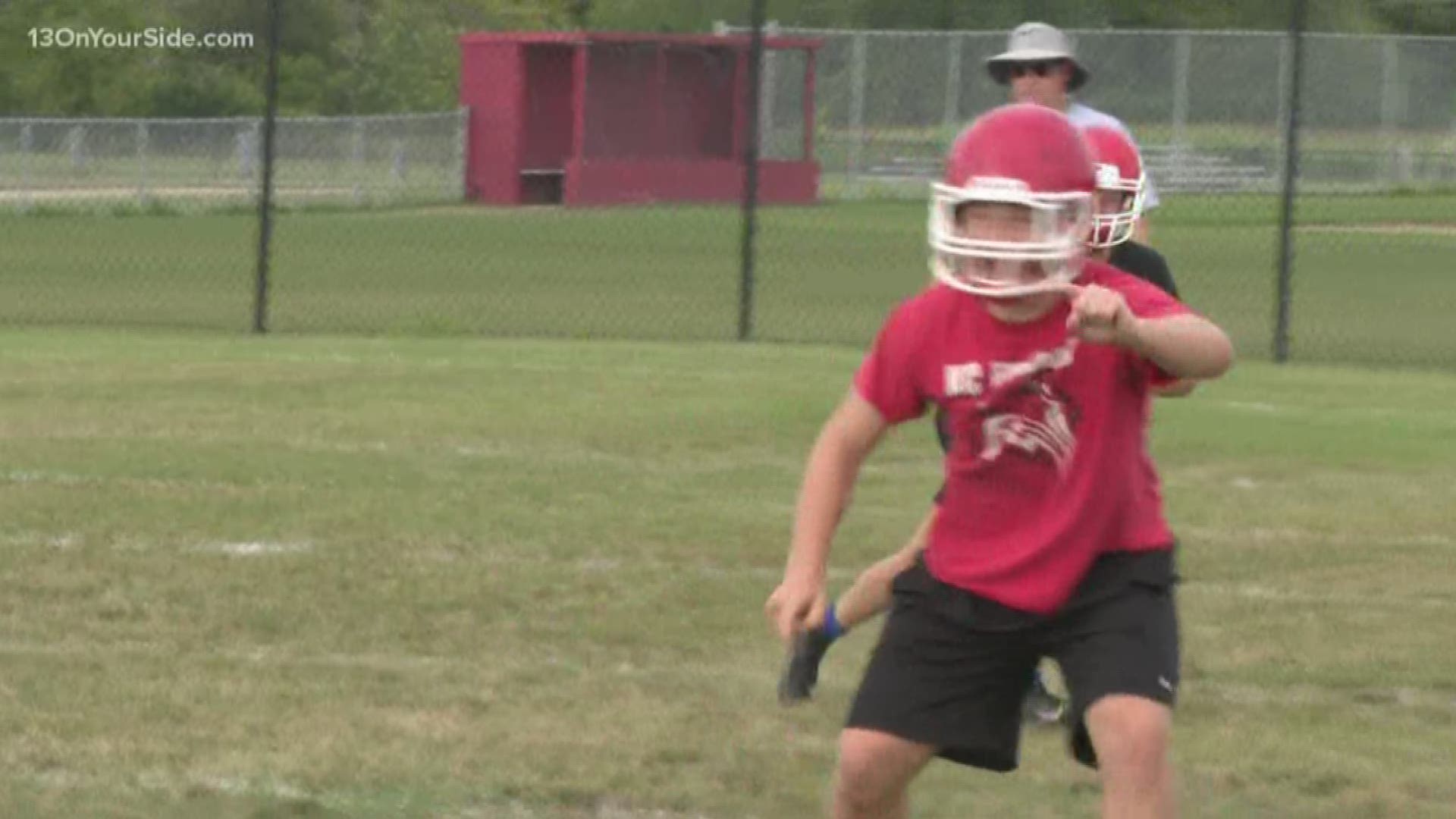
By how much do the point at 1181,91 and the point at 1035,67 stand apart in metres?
25.3

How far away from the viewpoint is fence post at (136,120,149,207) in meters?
29.2

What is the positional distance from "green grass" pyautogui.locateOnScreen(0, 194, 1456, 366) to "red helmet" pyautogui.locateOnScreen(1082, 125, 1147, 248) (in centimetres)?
1195

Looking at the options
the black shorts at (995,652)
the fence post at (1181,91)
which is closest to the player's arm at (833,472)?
the black shorts at (995,652)

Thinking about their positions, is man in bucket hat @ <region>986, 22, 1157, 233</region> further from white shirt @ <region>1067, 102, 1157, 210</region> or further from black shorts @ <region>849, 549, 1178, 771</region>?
black shorts @ <region>849, 549, 1178, 771</region>

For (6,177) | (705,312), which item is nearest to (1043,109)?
(705,312)

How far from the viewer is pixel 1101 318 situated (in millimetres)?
4656

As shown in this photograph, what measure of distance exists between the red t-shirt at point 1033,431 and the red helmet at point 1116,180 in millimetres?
1020

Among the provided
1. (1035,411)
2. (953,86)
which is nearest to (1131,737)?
(1035,411)

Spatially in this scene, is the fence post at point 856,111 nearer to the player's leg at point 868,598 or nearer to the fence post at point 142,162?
the fence post at point 142,162

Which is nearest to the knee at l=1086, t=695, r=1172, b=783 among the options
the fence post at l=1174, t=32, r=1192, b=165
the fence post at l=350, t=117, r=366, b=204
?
the fence post at l=350, t=117, r=366, b=204

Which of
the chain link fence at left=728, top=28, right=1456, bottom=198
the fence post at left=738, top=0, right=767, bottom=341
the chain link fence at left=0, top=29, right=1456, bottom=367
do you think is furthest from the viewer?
the chain link fence at left=728, top=28, right=1456, bottom=198

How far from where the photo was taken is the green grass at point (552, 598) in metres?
6.61

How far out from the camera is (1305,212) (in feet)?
112

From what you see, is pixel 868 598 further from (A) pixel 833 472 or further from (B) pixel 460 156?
(B) pixel 460 156
